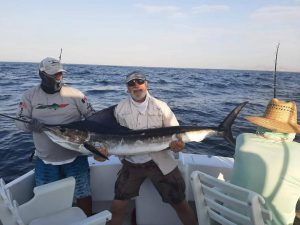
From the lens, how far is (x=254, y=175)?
2.39 metres

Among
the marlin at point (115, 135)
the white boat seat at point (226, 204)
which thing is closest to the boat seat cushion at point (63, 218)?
the marlin at point (115, 135)

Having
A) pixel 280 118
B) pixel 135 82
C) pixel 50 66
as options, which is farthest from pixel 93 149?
pixel 280 118

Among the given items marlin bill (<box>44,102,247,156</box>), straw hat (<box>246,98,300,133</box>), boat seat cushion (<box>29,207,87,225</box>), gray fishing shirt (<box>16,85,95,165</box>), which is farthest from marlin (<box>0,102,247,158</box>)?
straw hat (<box>246,98,300,133</box>)

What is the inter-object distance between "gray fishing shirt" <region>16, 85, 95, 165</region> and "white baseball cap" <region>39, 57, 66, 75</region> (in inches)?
8.8

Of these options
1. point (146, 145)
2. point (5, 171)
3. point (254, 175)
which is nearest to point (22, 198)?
point (146, 145)

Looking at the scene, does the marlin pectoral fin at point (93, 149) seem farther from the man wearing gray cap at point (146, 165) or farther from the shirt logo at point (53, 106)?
the shirt logo at point (53, 106)

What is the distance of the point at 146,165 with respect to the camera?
3482 millimetres

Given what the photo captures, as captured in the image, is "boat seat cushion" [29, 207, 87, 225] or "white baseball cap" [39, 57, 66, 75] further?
"white baseball cap" [39, 57, 66, 75]

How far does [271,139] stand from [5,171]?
565 centimetres

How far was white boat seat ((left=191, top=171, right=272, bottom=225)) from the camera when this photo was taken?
2.03m

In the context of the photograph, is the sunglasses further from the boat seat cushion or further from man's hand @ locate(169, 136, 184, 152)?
the boat seat cushion

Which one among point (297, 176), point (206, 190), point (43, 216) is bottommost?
point (43, 216)

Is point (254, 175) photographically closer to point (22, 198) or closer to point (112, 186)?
point (112, 186)

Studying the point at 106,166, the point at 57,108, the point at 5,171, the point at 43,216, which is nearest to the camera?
the point at 43,216
